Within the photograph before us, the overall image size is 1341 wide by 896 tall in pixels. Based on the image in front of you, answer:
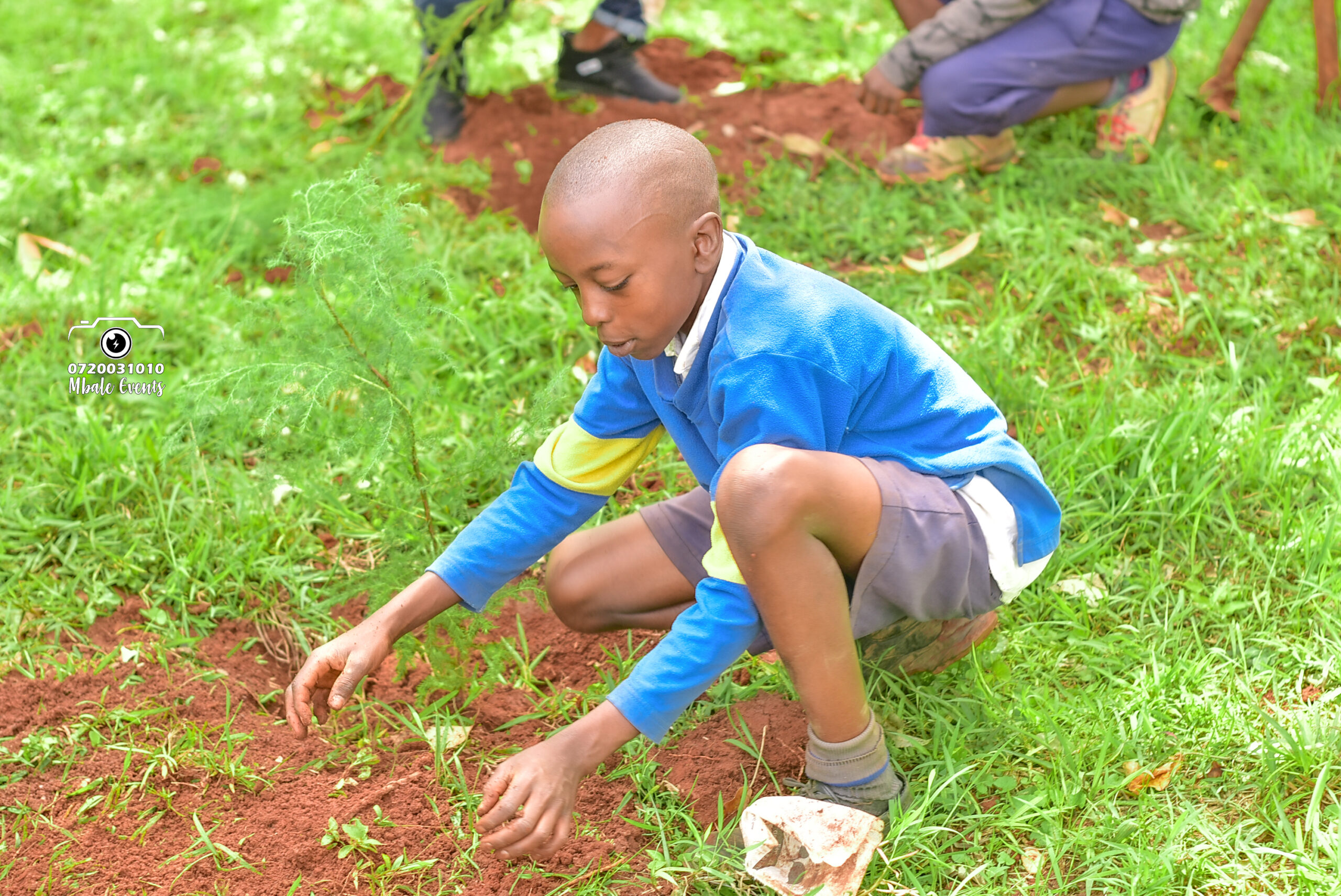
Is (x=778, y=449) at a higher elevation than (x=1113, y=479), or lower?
higher

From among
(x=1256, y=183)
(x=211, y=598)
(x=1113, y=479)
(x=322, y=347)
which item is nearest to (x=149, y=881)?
(x=211, y=598)

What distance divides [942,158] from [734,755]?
91.5 inches

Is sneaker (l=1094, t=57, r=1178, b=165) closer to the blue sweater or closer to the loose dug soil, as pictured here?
the blue sweater

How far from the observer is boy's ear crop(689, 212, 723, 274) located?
175cm

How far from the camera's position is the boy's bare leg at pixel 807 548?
167 cm

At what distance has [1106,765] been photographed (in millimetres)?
2072

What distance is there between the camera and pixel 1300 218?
336 cm

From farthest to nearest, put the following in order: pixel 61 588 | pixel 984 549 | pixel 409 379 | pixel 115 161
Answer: pixel 115 161 < pixel 61 588 < pixel 409 379 < pixel 984 549

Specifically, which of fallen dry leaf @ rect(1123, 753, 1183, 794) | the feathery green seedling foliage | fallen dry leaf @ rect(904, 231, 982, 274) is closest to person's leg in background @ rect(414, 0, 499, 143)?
fallen dry leaf @ rect(904, 231, 982, 274)

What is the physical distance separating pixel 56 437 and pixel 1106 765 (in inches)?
98.6

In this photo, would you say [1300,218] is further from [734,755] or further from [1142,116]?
[734,755]

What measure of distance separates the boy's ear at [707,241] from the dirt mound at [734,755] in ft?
2.92

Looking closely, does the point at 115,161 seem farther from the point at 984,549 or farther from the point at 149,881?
the point at 984,549

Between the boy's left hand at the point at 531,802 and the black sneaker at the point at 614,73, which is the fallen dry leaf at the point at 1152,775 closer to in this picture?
the boy's left hand at the point at 531,802
